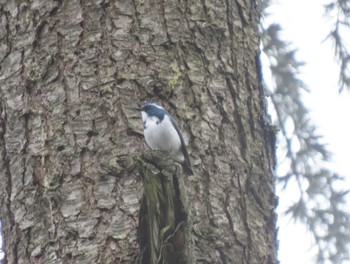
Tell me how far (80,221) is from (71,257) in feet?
0.35

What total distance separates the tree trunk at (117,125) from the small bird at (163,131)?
0.03 metres

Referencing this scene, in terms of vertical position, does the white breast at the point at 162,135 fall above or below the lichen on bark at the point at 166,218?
above

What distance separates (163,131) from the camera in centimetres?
270

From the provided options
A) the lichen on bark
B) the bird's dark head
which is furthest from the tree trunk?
the lichen on bark

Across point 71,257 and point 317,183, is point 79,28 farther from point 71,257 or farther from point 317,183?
point 317,183

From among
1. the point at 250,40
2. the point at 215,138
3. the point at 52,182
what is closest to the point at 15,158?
the point at 52,182

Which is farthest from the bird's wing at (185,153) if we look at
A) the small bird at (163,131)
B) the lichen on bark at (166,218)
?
the lichen on bark at (166,218)

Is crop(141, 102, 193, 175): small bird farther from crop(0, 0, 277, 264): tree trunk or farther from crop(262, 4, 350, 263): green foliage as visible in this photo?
crop(262, 4, 350, 263): green foliage

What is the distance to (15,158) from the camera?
8.09 ft

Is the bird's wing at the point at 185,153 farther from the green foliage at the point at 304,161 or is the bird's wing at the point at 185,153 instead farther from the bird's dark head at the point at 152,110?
the green foliage at the point at 304,161

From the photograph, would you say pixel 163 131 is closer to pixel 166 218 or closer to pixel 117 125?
pixel 117 125

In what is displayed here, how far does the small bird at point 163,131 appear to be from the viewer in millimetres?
2463

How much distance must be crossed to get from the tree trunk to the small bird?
30 millimetres

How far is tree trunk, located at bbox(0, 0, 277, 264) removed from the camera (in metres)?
2.33
